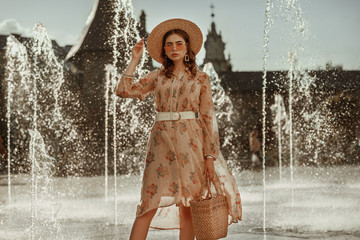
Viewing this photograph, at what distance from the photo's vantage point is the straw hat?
327cm

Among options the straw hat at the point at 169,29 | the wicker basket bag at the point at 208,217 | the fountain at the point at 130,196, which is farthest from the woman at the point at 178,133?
the fountain at the point at 130,196

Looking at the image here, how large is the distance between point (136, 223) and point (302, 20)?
13700mm

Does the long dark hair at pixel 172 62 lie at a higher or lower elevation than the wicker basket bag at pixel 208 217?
higher

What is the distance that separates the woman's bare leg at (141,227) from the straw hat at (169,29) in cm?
95

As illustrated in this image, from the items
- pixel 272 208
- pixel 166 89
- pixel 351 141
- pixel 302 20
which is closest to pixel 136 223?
pixel 166 89

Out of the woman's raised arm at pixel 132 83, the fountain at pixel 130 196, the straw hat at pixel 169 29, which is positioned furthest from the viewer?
the fountain at pixel 130 196

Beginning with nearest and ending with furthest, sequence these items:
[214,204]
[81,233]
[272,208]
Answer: [214,204]
[81,233]
[272,208]

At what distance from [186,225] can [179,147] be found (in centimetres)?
49

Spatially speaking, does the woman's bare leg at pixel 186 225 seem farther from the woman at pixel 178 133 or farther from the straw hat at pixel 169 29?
the straw hat at pixel 169 29

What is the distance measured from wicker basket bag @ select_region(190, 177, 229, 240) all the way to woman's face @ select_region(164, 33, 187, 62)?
87 cm

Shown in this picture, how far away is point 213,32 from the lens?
91.6 meters

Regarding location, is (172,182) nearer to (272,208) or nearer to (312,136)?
(272,208)

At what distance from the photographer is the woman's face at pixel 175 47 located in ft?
10.6

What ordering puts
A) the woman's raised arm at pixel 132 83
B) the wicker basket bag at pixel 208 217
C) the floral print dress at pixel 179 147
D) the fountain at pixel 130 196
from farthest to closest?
the fountain at pixel 130 196
the woman's raised arm at pixel 132 83
the floral print dress at pixel 179 147
the wicker basket bag at pixel 208 217
